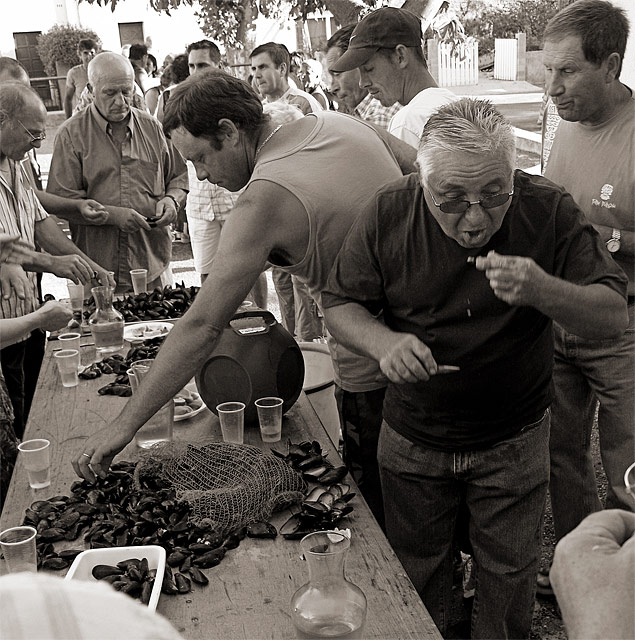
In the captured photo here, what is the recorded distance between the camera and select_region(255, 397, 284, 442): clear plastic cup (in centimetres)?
251

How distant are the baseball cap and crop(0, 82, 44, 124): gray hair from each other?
1.49m

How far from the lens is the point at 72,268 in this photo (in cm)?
368

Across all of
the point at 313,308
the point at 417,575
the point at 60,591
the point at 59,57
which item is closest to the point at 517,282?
the point at 417,575

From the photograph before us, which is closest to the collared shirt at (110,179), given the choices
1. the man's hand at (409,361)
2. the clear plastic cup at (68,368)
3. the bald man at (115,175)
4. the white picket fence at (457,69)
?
the bald man at (115,175)

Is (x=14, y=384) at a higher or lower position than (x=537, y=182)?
lower

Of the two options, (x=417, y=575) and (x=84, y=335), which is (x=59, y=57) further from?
(x=417, y=575)

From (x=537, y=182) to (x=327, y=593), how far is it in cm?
121

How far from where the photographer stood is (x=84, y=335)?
376 cm

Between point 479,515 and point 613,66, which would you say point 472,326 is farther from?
point 613,66

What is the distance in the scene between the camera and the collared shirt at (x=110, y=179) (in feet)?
15.9

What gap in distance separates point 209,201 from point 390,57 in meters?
2.31

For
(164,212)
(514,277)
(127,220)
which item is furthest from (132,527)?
(164,212)

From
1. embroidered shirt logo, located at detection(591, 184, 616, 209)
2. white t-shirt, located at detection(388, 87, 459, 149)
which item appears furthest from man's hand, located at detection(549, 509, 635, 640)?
white t-shirt, located at detection(388, 87, 459, 149)

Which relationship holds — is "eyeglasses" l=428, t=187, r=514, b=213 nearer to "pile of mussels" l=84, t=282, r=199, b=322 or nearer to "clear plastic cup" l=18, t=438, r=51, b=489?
"clear plastic cup" l=18, t=438, r=51, b=489
